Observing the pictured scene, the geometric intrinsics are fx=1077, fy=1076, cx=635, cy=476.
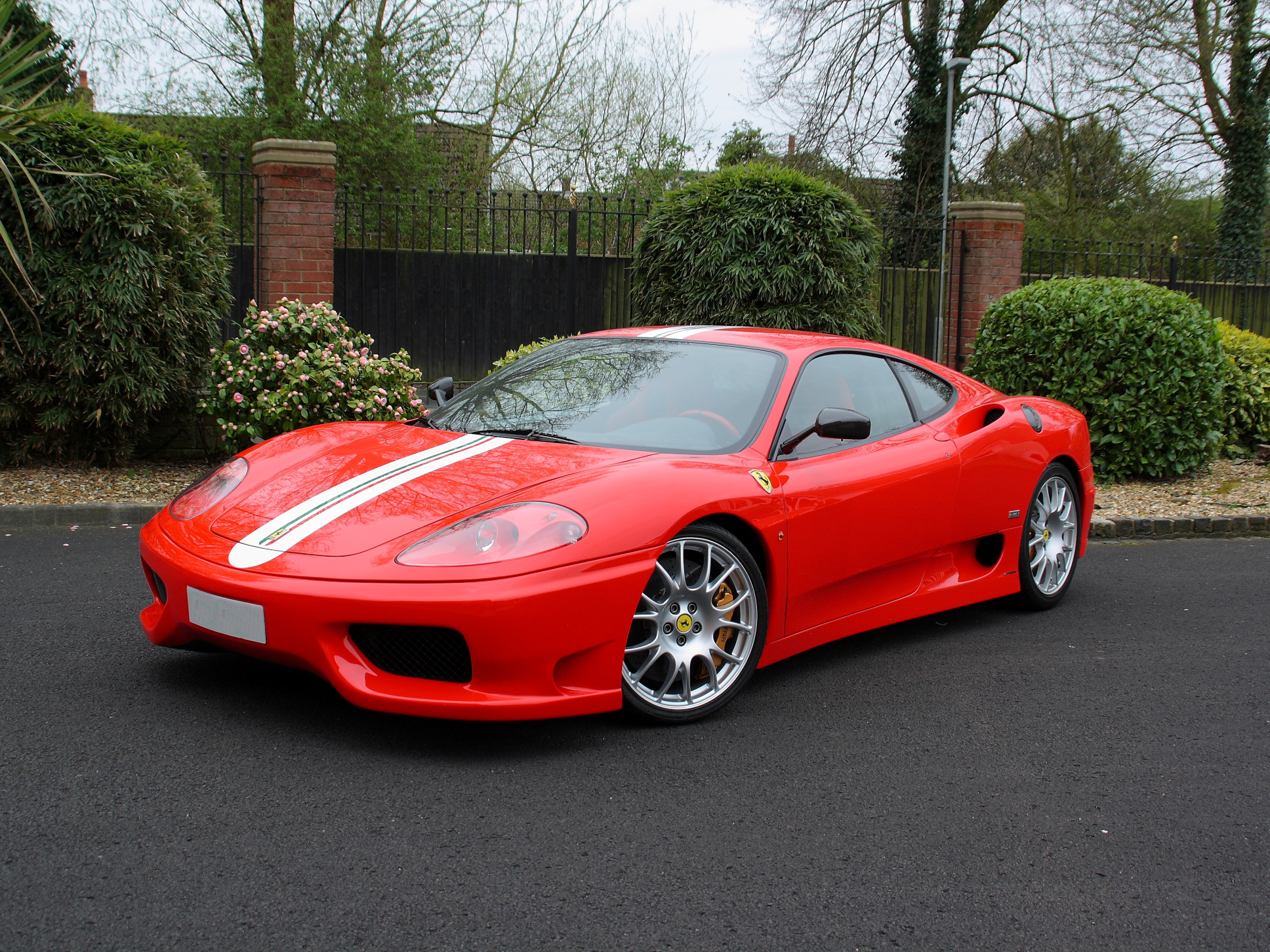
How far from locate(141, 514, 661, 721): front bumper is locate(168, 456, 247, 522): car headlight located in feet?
1.77

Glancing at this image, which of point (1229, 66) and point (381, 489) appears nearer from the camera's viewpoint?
point (381, 489)

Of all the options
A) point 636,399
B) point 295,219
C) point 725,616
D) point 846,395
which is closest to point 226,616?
point 725,616

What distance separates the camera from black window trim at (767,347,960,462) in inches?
153

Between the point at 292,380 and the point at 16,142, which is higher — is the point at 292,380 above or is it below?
below

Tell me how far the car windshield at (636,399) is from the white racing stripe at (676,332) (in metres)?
0.05

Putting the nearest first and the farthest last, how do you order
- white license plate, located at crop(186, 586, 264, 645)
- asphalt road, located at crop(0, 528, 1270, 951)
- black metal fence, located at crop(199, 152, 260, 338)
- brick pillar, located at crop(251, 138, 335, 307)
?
asphalt road, located at crop(0, 528, 1270, 951) < white license plate, located at crop(186, 586, 264, 645) < brick pillar, located at crop(251, 138, 335, 307) < black metal fence, located at crop(199, 152, 260, 338)

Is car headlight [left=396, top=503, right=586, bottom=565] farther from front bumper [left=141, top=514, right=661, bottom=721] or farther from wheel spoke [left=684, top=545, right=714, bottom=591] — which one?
wheel spoke [left=684, top=545, right=714, bottom=591]

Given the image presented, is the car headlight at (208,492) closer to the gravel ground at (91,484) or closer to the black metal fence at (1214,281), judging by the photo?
the gravel ground at (91,484)

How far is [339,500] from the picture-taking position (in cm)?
342

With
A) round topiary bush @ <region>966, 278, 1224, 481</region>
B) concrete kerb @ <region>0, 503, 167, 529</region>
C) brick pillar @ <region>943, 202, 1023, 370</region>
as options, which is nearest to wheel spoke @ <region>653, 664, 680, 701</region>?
concrete kerb @ <region>0, 503, 167, 529</region>

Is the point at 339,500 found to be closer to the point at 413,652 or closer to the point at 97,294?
Answer: the point at 413,652

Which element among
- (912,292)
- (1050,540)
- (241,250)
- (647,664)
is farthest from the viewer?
(912,292)

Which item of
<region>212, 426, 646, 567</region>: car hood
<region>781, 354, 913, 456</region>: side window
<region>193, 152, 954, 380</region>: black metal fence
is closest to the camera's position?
<region>212, 426, 646, 567</region>: car hood

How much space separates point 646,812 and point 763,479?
4.23 feet
